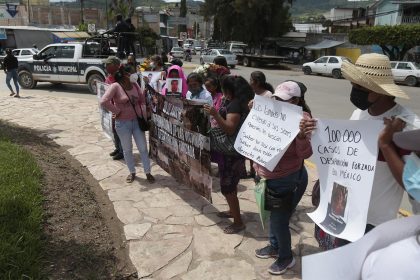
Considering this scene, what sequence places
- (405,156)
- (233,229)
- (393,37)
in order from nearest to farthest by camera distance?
(405,156) → (233,229) → (393,37)

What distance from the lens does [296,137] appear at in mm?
2877

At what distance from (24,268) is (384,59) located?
2966 mm

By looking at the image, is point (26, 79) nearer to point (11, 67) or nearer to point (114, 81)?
point (11, 67)

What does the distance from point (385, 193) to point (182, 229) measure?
2.50 metres

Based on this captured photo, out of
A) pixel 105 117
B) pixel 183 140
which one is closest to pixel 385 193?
pixel 183 140

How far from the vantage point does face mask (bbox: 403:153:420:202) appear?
4.95 ft

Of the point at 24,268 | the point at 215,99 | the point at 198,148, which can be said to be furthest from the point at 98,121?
the point at 24,268

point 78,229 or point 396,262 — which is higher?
point 396,262

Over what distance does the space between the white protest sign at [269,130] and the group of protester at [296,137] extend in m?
0.08

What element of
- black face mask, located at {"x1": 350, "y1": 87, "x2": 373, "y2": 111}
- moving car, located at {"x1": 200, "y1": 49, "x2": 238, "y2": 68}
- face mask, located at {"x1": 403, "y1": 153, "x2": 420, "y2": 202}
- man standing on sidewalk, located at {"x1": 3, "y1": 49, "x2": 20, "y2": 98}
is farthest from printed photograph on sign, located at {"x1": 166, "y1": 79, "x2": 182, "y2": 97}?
moving car, located at {"x1": 200, "y1": 49, "x2": 238, "y2": 68}

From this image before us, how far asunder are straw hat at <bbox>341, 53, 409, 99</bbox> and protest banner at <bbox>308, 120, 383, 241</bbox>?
0.22 m

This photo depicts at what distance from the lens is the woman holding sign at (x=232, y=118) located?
3.64 m

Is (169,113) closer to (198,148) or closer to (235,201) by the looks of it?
(198,148)

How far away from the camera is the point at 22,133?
7.65 meters
